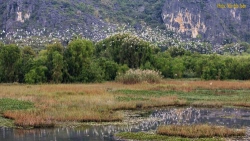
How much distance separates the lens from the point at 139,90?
1907 inches

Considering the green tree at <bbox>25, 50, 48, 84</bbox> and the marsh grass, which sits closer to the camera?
the marsh grass

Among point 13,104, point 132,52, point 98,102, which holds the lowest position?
point 98,102

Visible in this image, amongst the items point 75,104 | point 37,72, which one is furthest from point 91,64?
point 75,104

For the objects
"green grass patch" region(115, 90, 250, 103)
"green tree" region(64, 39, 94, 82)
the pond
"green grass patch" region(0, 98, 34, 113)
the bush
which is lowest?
the pond

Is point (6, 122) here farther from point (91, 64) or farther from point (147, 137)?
point (91, 64)

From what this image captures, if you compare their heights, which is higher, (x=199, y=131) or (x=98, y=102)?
(x=98, y=102)

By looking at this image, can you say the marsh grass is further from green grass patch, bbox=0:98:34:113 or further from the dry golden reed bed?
green grass patch, bbox=0:98:34:113

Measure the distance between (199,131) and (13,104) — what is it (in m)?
16.2

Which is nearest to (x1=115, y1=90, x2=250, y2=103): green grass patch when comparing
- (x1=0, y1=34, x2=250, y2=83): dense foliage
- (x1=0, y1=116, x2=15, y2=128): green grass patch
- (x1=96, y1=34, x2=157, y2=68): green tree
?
(x1=0, y1=34, x2=250, y2=83): dense foliage

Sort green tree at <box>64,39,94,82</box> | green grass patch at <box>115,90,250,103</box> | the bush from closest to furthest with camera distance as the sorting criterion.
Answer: green grass patch at <box>115,90,250,103</box> → the bush → green tree at <box>64,39,94,82</box>

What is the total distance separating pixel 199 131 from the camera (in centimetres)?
2461

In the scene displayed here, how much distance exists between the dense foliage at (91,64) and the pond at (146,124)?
88.5ft

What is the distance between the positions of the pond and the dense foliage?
2697cm

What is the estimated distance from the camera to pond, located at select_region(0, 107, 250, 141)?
23.9 metres
